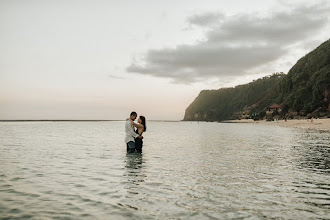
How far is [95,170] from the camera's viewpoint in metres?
11.8

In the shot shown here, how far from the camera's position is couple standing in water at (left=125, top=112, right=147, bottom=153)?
15991 millimetres

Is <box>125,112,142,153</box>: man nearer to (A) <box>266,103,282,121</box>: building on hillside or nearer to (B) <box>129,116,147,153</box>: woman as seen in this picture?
(B) <box>129,116,147,153</box>: woman

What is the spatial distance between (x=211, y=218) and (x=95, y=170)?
7343mm

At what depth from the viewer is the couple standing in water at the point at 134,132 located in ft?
52.5

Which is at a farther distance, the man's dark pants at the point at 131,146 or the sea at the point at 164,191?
the man's dark pants at the point at 131,146

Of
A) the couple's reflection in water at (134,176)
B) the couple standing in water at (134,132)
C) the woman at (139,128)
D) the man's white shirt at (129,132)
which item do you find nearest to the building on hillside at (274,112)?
the woman at (139,128)

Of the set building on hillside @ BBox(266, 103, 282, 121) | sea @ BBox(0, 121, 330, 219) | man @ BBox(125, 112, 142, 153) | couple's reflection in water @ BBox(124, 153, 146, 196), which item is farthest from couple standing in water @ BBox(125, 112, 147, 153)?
building on hillside @ BBox(266, 103, 282, 121)

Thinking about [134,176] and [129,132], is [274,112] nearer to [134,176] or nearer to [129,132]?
[129,132]

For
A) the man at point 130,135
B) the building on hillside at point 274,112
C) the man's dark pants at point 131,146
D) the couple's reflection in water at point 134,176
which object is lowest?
the couple's reflection in water at point 134,176

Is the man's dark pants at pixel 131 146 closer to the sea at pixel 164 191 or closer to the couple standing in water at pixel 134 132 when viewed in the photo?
the couple standing in water at pixel 134 132

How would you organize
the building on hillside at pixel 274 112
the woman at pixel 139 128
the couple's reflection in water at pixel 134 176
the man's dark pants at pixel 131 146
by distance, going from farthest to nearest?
the building on hillside at pixel 274 112
the man's dark pants at pixel 131 146
the woman at pixel 139 128
the couple's reflection in water at pixel 134 176

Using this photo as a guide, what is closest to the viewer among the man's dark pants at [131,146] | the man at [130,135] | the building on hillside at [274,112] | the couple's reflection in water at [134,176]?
the couple's reflection in water at [134,176]

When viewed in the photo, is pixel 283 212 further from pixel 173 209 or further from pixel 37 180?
pixel 37 180

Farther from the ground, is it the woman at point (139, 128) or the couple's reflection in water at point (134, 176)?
the woman at point (139, 128)
